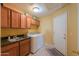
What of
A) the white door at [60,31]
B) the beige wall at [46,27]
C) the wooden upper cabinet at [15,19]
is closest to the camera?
the beige wall at [46,27]

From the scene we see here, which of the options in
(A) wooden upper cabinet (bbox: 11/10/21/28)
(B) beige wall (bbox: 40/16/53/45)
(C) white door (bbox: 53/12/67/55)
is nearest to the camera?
(B) beige wall (bbox: 40/16/53/45)

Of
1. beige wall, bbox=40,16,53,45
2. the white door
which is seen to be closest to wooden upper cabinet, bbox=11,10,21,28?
beige wall, bbox=40,16,53,45

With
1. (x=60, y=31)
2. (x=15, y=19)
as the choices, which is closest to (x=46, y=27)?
(x=60, y=31)

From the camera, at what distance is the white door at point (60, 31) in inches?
100

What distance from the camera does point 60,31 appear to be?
2809 millimetres

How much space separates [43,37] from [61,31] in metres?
0.64

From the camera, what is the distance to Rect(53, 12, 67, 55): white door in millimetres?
2544

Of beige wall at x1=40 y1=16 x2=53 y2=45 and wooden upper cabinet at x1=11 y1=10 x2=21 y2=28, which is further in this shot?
wooden upper cabinet at x1=11 y1=10 x2=21 y2=28

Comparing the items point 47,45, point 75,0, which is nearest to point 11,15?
point 47,45

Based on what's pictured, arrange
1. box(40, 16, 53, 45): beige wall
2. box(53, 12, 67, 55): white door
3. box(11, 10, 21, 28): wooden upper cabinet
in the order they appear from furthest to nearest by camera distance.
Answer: box(11, 10, 21, 28): wooden upper cabinet → box(53, 12, 67, 55): white door → box(40, 16, 53, 45): beige wall

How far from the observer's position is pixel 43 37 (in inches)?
94.8

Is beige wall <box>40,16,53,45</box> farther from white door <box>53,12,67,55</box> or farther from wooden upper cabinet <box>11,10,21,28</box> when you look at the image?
wooden upper cabinet <box>11,10,21,28</box>

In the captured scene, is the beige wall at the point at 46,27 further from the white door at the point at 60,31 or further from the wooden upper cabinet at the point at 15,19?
the wooden upper cabinet at the point at 15,19

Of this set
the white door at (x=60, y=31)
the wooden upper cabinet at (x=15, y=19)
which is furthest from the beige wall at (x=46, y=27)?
the wooden upper cabinet at (x=15, y=19)
